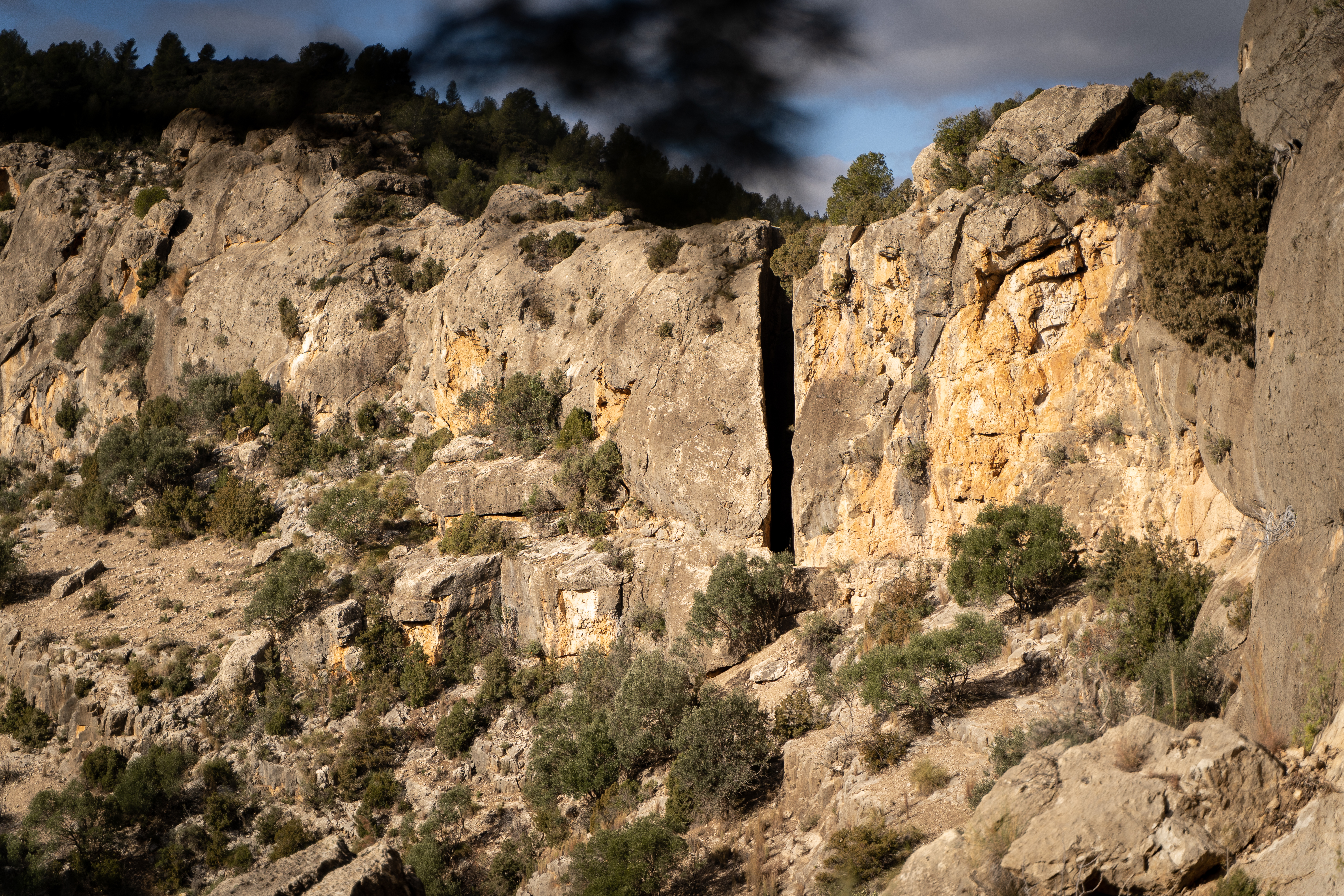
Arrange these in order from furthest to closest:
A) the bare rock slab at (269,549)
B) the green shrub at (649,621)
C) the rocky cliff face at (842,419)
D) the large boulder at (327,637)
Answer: the bare rock slab at (269,549) < the large boulder at (327,637) < the green shrub at (649,621) < the rocky cliff face at (842,419)

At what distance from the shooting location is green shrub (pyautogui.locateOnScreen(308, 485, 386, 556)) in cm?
2764

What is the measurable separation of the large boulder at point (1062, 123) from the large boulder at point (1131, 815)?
45.5ft

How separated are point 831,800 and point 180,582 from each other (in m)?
24.6

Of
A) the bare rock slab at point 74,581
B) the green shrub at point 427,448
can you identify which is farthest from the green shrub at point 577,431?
the bare rock slab at point 74,581

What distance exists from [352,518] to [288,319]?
11.7m

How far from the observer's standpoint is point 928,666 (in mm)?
14508

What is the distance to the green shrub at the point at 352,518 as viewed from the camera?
2764 centimetres

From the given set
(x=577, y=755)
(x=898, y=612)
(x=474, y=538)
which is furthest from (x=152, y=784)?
(x=898, y=612)

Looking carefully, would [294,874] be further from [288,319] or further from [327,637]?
[288,319]

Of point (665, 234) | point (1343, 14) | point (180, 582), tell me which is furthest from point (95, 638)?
point (1343, 14)

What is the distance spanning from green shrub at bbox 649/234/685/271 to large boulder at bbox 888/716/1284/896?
20459 millimetres

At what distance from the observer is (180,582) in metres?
29.5

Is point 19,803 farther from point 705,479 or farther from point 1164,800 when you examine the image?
point 1164,800

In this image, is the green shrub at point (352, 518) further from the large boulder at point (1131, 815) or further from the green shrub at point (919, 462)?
the large boulder at point (1131, 815)
